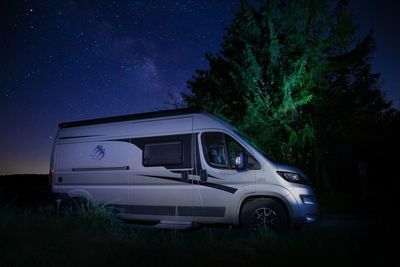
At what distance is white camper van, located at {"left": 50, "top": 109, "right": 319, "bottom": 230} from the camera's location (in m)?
8.20

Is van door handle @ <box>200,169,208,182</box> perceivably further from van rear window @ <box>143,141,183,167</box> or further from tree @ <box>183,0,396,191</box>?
tree @ <box>183,0,396,191</box>

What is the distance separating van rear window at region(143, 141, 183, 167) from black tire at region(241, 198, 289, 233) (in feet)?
6.01

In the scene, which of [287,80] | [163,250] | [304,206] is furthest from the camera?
[287,80]

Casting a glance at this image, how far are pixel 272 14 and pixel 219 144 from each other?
8.97 meters

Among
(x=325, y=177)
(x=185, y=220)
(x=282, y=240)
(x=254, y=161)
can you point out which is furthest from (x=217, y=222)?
(x=325, y=177)

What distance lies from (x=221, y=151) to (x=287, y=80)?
23.7 feet

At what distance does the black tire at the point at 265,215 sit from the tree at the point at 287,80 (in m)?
6.05

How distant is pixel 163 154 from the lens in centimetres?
927

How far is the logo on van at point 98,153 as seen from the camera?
32.6 ft

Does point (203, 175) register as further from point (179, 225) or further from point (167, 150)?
point (179, 225)

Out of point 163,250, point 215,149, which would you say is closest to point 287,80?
point 215,149

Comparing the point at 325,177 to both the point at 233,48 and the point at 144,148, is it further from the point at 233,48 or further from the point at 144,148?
the point at 144,148

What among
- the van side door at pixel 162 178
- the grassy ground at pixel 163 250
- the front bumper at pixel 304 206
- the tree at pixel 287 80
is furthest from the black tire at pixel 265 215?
the tree at pixel 287 80

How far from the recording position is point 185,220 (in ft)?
29.1
